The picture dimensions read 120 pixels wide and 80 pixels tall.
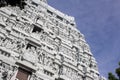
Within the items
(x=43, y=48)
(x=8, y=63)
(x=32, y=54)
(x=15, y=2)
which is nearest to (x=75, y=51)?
(x=43, y=48)

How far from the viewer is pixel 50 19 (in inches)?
1053

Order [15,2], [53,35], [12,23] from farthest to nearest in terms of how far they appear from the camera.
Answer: [53,35] < [12,23] < [15,2]

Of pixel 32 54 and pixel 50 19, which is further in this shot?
pixel 50 19

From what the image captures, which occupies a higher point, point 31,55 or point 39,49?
point 39,49

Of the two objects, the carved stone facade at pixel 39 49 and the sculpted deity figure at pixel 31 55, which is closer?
the carved stone facade at pixel 39 49

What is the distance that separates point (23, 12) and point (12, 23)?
311 cm

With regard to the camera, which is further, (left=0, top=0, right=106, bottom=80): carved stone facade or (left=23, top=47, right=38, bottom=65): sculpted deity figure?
(left=23, top=47, right=38, bottom=65): sculpted deity figure

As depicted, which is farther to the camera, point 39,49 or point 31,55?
point 39,49

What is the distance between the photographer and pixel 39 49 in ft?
65.9

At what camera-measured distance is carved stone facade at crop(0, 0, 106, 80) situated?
58.2 feet

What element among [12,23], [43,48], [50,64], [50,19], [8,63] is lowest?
[8,63]

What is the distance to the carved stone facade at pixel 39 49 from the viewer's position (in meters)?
17.8

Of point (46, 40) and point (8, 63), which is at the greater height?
point (46, 40)

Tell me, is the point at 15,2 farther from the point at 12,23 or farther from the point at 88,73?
the point at 88,73
